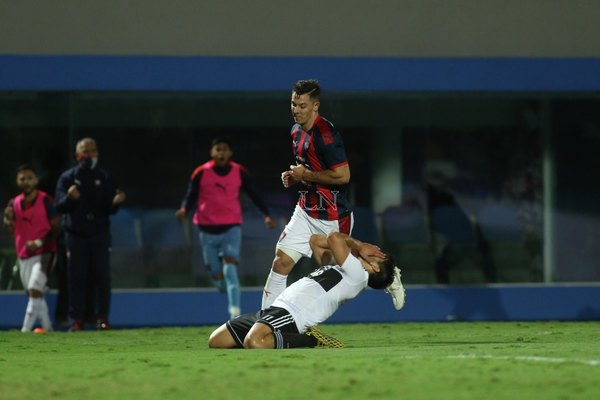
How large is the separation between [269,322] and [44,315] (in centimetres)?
545

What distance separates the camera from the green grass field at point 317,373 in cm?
755

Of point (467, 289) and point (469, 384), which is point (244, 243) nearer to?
point (467, 289)

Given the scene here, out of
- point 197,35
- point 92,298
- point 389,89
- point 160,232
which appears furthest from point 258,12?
point 92,298

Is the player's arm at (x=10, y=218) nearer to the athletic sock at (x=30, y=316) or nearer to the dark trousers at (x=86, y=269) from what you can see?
the dark trousers at (x=86, y=269)

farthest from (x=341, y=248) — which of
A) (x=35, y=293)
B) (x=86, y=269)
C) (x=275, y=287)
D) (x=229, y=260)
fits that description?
(x=35, y=293)

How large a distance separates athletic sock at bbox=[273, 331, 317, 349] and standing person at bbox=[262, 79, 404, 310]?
1.08 m

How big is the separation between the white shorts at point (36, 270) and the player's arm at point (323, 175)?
15.5ft

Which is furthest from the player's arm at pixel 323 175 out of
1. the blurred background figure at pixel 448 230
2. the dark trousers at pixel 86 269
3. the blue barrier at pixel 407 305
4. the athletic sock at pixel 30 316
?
the blurred background figure at pixel 448 230

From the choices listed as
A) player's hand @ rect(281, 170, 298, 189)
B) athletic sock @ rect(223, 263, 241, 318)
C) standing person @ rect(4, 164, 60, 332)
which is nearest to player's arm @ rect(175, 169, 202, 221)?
athletic sock @ rect(223, 263, 241, 318)

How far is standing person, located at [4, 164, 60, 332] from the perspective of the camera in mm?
15242

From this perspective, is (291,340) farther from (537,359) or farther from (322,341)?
(537,359)

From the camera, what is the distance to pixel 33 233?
15.4 meters

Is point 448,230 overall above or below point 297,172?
below

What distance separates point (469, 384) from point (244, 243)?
9.20 m
